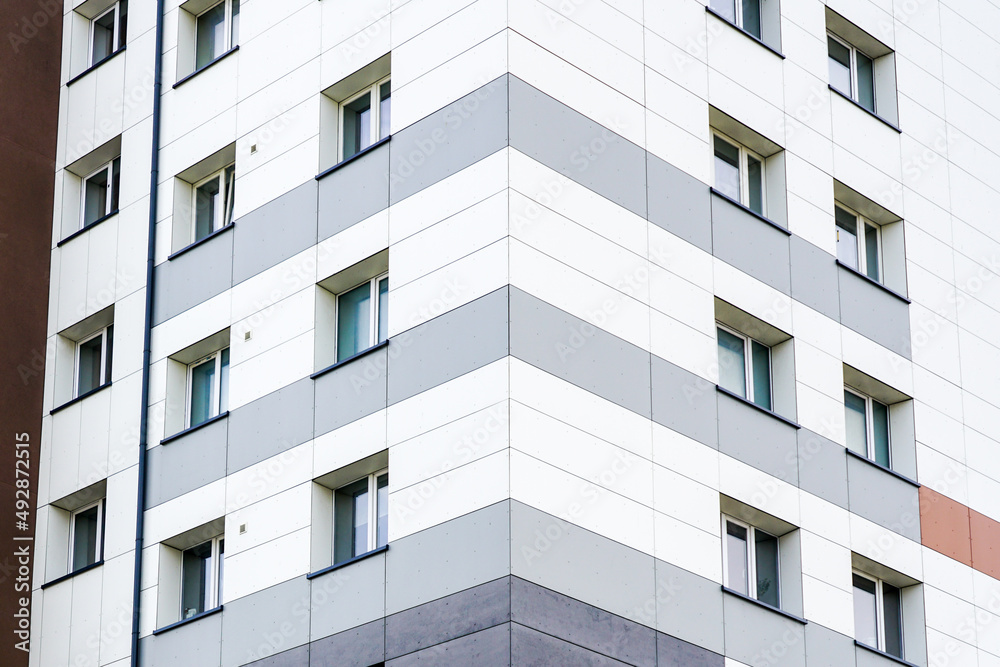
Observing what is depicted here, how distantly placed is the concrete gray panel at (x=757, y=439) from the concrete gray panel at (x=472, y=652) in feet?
19.5

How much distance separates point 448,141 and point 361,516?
6065 mm

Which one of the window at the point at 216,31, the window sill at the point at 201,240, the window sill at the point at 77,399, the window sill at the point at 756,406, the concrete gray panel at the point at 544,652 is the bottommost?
the concrete gray panel at the point at 544,652

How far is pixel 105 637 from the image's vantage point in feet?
101

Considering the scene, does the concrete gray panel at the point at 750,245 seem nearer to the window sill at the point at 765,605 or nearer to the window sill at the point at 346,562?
the window sill at the point at 765,605

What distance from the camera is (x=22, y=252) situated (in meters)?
34.8

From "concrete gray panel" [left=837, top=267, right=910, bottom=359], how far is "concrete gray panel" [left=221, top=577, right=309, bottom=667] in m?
11.0

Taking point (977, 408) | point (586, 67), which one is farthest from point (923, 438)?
point (586, 67)

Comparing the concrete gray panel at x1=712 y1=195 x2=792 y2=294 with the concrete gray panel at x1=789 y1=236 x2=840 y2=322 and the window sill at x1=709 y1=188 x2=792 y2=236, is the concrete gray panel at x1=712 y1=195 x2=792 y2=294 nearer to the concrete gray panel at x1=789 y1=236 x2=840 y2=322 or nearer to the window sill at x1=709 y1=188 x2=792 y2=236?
the window sill at x1=709 y1=188 x2=792 y2=236

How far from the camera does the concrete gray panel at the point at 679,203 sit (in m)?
28.8

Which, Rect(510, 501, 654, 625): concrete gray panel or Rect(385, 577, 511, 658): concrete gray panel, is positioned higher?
Rect(510, 501, 654, 625): concrete gray panel

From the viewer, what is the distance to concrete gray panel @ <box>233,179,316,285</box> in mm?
29844

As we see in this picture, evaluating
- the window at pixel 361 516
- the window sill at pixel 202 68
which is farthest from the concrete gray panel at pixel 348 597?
the window sill at pixel 202 68

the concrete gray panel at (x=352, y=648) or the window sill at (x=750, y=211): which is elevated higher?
the window sill at (x=750, y=211)

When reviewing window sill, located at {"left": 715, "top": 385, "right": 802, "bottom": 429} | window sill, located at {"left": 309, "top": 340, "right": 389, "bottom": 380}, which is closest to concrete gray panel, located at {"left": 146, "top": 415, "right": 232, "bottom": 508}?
window sill, located at {"left": 309, "top": 340, "right": 389, "bottom": 380}
